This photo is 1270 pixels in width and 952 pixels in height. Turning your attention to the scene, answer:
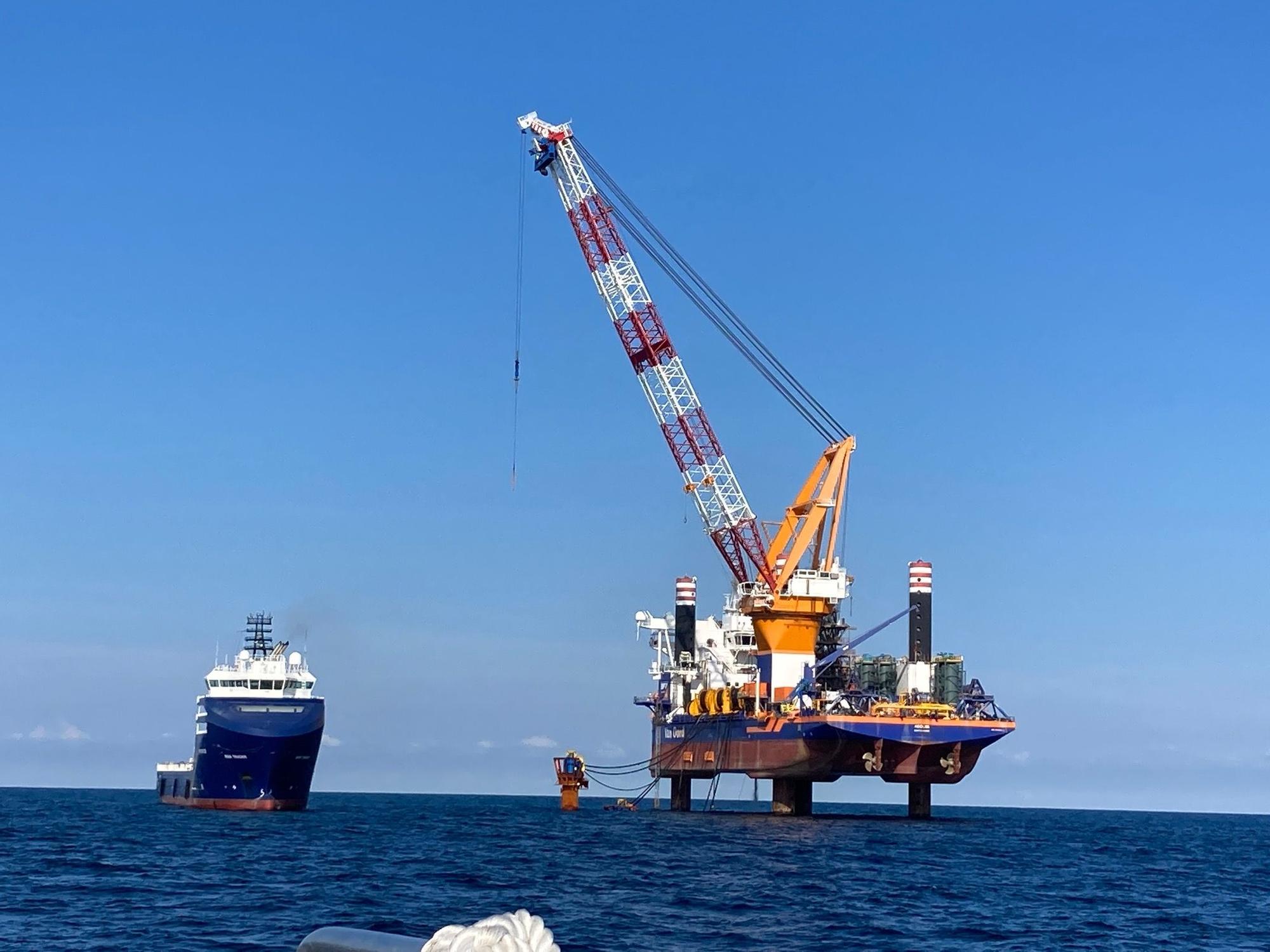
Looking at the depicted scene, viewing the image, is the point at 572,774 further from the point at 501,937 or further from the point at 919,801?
the point at 501,937

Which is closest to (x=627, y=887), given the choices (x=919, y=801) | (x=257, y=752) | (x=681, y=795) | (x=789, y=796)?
(x=257, y=752)

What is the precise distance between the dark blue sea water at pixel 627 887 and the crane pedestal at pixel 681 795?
28.8m

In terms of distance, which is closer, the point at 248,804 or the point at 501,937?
the point at 501,937

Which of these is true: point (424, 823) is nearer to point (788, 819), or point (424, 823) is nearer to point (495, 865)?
point (788, 819)

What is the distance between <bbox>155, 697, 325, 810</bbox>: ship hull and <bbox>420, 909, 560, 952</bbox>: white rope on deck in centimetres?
8800

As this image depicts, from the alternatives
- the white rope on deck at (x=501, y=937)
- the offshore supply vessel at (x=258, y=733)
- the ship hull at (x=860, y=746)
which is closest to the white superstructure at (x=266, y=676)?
the offshore supply vessel at (x=258, y=733)

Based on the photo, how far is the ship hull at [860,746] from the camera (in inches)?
3622

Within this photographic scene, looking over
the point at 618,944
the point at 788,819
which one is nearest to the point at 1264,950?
the point at 618,944

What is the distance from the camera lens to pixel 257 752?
92.9 meters

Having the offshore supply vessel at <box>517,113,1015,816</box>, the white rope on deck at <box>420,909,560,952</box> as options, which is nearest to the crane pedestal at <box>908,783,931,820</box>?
the offshore supply vessel at <box>517,113,1015,816</box>

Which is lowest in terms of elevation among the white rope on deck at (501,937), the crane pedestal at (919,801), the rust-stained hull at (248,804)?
the rust-stained hull at (248,804)

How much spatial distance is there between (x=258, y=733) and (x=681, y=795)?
43818mm

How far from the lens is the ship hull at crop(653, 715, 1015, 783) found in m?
92.0

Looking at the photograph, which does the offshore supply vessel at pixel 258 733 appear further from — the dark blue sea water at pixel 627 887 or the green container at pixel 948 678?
the green container at pixel 948 678
